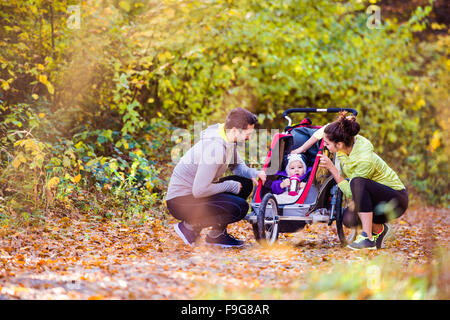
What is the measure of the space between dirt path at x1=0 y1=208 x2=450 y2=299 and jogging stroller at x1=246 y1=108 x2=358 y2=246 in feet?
0.71

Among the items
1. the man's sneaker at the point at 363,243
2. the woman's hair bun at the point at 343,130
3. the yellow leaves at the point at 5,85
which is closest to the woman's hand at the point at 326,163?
the woman's hair bun at the point at 343,130

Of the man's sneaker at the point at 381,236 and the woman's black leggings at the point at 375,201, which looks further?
the man's sneaker at the point at 381,236

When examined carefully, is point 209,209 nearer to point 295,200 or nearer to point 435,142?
point 295,200

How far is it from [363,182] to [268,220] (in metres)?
0.96

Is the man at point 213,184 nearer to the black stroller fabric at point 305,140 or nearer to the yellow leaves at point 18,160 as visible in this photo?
the black stroller fabric at point 305,140

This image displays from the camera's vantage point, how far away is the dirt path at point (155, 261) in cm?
389

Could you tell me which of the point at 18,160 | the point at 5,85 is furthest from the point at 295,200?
the point at 5,85

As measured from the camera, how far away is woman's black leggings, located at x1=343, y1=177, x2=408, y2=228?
564cm

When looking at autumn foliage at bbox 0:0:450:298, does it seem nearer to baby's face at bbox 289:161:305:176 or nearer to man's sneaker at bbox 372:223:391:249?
man's sneaker at bbox 372:223:391:249

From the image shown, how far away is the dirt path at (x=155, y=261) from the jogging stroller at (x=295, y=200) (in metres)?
0.22

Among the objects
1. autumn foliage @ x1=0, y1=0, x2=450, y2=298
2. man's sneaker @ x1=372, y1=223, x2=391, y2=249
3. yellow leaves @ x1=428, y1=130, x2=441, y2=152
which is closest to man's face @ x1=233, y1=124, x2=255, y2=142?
autumn foliage @ x1=0, y1=0, x2=450, y2=298

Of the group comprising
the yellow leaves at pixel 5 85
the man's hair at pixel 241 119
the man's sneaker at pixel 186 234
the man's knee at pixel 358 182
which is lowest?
the man's sneaker at pixel 186 234

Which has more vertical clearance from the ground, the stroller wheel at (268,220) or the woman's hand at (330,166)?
the woman's hand at (330,166)

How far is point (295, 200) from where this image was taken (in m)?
6.03
